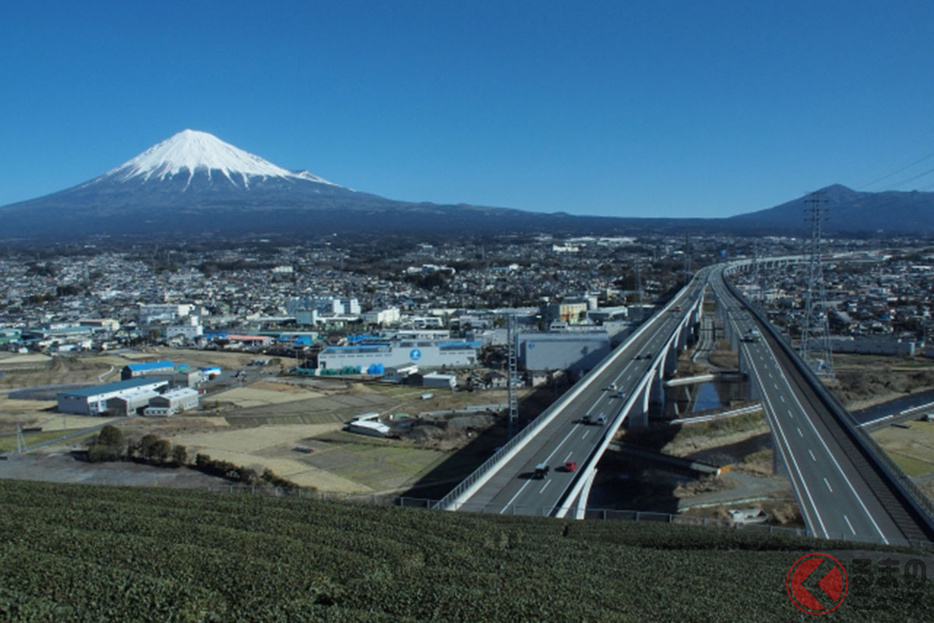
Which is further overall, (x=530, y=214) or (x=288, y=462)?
(x=530, y=214)

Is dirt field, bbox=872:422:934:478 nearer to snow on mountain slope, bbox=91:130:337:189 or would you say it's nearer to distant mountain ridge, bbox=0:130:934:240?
distant mountain ridge, bbox=0:130:934:240

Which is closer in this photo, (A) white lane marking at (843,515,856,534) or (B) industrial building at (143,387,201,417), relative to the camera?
(A) white lane marking at (843,515,856,534)

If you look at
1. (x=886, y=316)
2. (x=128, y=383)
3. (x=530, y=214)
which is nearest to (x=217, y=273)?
(x=128, y=383)

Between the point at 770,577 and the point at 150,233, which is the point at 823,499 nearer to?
the point at 770,577

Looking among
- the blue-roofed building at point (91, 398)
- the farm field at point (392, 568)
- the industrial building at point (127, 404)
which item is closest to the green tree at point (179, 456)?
the farm field at point (392, 568)

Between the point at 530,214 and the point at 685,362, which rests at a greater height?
the point at 530,214

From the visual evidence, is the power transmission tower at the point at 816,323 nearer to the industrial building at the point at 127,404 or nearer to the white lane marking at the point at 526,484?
the white lane marking at the point at 526,484

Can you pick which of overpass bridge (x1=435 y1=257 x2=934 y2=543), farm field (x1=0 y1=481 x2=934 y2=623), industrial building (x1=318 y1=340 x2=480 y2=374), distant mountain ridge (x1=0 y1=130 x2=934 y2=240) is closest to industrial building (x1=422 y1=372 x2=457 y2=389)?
industrial building (x1=318 y1=340 x2=480 y2=374)
